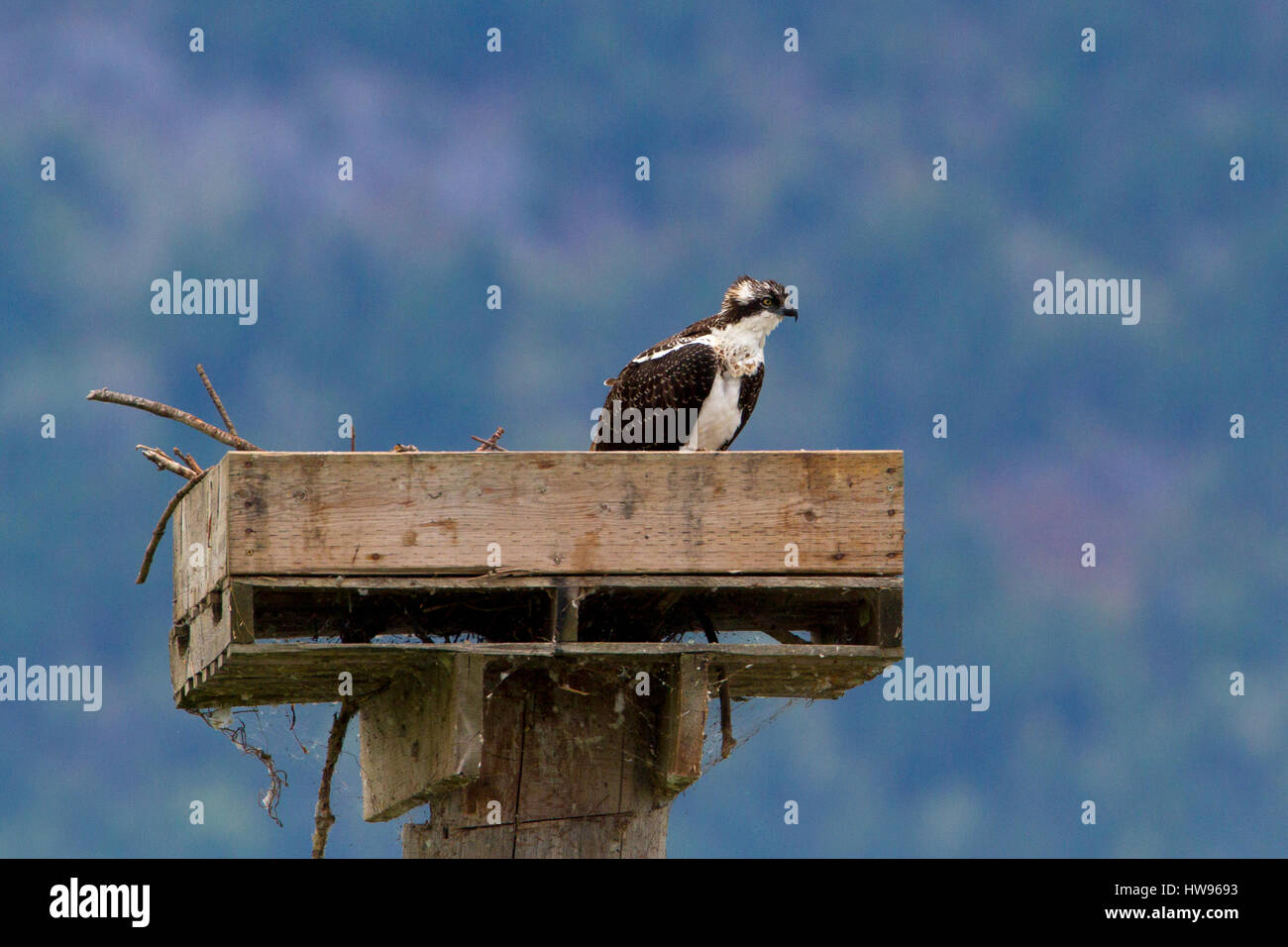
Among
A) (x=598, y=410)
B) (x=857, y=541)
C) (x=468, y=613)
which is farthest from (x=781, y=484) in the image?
(x=598, y=410)

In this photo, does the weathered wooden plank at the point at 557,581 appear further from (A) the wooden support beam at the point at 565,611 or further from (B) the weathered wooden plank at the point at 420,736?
(B) the weathered wooden plank at the point at 420,736

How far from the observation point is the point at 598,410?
10.3 meters

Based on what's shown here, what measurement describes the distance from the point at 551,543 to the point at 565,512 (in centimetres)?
12

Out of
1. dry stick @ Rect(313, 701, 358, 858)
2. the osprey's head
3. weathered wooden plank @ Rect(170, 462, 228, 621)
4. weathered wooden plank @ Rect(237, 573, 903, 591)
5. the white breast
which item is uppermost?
the osprey's head

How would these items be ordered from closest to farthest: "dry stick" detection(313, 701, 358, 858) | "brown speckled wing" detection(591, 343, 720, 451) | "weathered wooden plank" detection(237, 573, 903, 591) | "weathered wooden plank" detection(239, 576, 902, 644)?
"weathered wooden plank" detection(237, 573, 903, 591)
"weathered wooden plank" detection(239, 576, 902, 644)
"dry stick" detection(313, 701, 358, 858)
"brown speckled wing" detection(591, 343, 720, 451)

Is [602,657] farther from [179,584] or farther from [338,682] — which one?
[179,584]

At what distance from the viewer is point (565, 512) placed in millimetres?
7652

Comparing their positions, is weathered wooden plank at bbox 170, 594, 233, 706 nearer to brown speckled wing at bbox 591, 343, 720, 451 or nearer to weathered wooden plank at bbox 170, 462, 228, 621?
weathered wooden plank at bbox 170, 462, 228, 621

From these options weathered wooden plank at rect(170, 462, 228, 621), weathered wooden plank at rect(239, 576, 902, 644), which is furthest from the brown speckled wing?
weathered wooden plank at rect(170, 462, 228, 621)

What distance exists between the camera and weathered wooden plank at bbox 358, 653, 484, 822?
7.56m

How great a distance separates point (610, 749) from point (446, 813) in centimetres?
66

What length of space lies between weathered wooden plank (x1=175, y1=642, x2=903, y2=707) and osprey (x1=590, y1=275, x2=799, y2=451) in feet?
5.99

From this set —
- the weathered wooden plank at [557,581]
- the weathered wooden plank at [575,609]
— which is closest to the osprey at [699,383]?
the weathered wooden plank at [575,609]

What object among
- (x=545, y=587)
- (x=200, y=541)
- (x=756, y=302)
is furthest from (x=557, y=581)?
(x=756, y=302)
